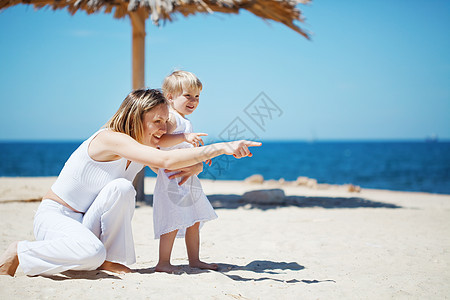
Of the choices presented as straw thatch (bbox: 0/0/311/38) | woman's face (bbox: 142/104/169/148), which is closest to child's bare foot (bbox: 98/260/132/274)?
woman's face (bbox: 142/104/169/148)

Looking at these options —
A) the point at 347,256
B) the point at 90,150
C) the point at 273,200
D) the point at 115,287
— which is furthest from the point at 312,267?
the point at 273,200

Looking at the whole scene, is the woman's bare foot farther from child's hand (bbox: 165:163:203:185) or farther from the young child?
child's hand (bbox: 165:163:203:185)

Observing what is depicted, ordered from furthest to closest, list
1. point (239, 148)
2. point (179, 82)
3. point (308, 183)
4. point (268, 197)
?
point (308, 183)
point (268, 197)
point (179, 82)
point (239, 148)

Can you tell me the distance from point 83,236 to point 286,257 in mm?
1700

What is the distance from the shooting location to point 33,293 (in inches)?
78.1

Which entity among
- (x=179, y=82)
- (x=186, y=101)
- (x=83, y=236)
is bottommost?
(x=83, y=236)

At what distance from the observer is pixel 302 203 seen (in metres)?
6.42

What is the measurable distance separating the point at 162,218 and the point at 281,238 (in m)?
1.67

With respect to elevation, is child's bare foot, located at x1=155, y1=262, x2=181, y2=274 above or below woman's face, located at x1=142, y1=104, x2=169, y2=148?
below

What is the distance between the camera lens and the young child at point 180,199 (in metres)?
2.69

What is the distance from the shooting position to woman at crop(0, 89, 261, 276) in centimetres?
222

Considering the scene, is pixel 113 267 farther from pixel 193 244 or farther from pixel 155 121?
pixel 155 121

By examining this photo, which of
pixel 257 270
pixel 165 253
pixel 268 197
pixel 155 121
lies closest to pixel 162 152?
pixel 155 121

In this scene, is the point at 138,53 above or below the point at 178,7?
below
